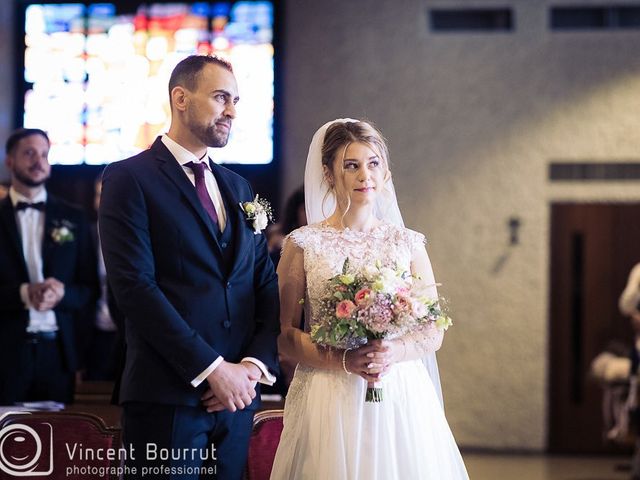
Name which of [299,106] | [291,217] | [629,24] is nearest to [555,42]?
[629,24]

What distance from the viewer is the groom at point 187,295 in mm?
2748

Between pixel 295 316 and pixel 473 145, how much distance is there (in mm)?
5244

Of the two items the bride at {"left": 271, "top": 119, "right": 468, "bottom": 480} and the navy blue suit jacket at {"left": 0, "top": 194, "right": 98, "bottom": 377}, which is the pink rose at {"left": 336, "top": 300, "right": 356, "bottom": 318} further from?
the navy blue suit jacket at {"left": 0, "top": 194, "right": 98, "bottom": 377}

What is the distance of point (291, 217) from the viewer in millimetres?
4793

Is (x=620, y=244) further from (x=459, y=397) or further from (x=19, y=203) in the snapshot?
(x=19, y=203)

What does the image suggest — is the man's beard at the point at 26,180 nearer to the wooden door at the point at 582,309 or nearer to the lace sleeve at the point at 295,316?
the lace sleeve at the point at 295,316

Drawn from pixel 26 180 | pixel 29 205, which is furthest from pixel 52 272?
pixel 26 180

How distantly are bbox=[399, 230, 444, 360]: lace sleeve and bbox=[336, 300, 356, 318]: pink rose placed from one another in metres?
0.29

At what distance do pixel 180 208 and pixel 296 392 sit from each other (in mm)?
877

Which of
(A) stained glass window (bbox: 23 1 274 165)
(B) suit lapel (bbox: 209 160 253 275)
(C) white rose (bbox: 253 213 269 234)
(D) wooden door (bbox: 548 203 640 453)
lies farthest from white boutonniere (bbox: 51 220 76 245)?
(D) wooden door (bbox: 548 203 640 453)

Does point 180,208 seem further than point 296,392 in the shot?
No

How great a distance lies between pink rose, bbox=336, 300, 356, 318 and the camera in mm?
3074

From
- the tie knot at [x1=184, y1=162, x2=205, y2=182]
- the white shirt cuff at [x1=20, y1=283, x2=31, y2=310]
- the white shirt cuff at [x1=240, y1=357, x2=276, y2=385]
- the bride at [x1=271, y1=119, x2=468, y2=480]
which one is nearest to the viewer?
the white shirt cuff at [x1=240, y1=357, x2=276, y2=385]

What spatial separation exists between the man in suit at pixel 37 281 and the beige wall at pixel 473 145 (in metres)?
3.63
